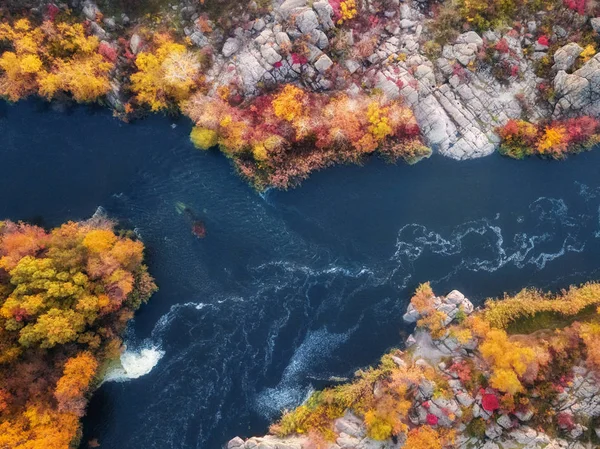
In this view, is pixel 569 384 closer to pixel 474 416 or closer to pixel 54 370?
pixel 474 416

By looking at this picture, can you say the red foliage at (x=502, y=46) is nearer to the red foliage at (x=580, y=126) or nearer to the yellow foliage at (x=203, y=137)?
the red foliage at (x=580, y=126)

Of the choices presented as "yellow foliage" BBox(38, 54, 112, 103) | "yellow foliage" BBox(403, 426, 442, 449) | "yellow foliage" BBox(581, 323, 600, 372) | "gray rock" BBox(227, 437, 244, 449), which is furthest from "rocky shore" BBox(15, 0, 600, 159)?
"gray rock" BBox(227, 437, 244, 449)

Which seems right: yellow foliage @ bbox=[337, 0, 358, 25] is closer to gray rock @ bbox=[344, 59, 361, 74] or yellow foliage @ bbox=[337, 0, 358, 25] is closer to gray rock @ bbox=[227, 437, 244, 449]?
gray rock @ bbox=[344, 59, 361, 74]

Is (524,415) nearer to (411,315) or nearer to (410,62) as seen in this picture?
(411,315)

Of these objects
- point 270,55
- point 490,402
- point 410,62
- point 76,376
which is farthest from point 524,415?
point 270,55

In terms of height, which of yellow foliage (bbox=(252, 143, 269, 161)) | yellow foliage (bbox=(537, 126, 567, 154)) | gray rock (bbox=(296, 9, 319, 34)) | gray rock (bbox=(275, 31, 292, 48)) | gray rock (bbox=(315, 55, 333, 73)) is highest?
gray rock (bbox=(296, 9, 319, 34))
